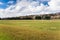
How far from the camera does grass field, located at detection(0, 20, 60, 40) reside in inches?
239

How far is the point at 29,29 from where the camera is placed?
673 cm

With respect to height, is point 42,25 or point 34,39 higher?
point 42,25

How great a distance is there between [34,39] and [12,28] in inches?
60.8

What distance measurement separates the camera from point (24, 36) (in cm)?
607

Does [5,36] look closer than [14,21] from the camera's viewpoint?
Yes

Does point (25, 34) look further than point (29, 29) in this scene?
No

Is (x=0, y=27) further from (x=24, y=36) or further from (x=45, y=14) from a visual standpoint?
(x=45, y=14)

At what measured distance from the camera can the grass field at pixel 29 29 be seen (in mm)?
6079

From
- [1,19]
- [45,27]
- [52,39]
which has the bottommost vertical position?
[52,39]

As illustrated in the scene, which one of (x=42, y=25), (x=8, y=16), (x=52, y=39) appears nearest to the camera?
(x=52, y=39)

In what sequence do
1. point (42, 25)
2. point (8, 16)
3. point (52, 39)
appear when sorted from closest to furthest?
1. point (52, 39)
2. point (8, 16)
3. point (42, 25)

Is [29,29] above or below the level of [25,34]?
above

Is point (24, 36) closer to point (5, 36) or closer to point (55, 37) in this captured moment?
point (5, 36)

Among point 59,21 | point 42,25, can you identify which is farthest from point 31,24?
Answer: point 59,21
